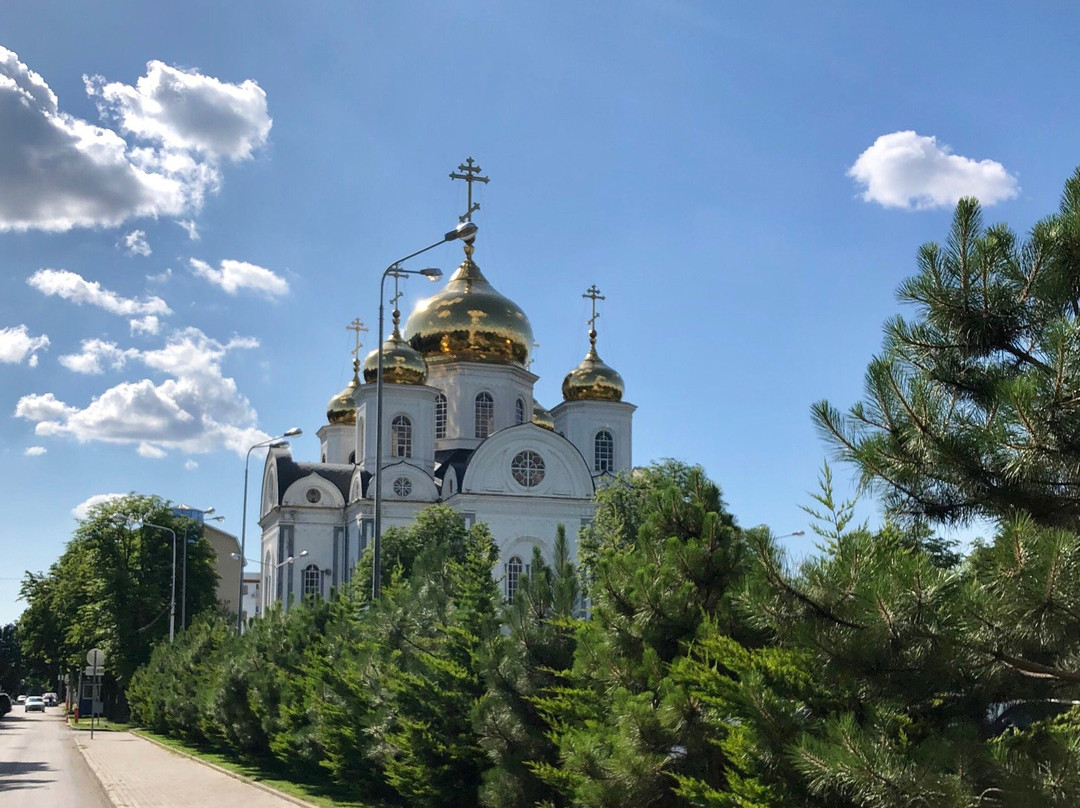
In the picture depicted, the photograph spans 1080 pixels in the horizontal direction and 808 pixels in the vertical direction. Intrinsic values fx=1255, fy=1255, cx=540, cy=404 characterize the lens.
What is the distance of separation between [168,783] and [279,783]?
217 cm

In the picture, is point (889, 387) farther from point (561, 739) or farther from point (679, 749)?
point (561, 739)

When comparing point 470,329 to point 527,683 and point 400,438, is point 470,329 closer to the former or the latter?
point 400,438

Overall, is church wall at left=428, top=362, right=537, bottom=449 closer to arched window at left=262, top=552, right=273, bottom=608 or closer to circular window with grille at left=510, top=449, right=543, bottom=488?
circular window with grille at left=510, top=449, right=543, bottom=488

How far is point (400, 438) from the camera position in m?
55.7

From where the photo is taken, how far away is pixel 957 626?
566 cm

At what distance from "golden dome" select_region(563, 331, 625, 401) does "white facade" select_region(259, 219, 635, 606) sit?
0.07 meters

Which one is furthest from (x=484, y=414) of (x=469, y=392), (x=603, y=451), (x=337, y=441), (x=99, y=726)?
(x=99, y=726)

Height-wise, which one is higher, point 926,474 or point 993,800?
point 926,474

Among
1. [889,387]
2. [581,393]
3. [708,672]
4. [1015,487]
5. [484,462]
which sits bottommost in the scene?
[708,672]

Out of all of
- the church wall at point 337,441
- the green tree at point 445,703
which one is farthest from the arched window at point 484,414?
the green tree at point 445,703

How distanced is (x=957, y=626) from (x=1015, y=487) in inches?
44.8

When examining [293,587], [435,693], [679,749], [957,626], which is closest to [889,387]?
[957,626]

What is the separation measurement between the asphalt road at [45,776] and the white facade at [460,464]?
1945cm

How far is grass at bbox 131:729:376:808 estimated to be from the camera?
1577 cm
